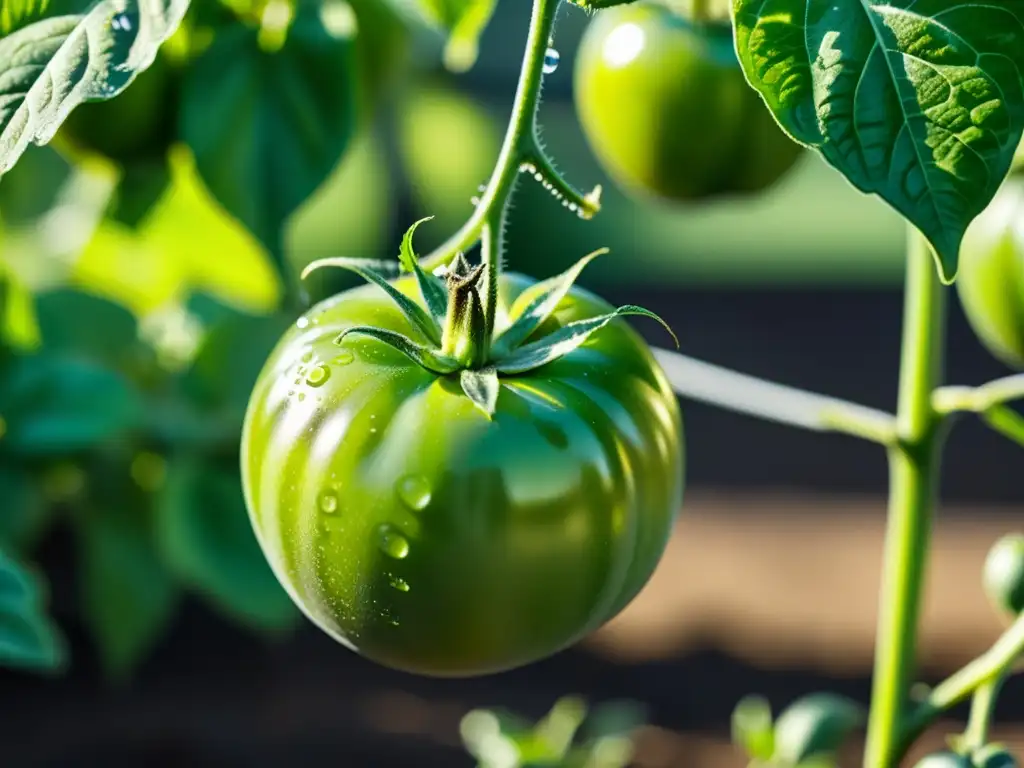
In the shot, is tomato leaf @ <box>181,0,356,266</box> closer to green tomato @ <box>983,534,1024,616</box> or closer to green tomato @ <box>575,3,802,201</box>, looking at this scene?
green tomato @ <box>575,3,802,201</box>

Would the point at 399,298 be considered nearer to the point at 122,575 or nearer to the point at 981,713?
the point at 981,713

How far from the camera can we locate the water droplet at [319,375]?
0.51 meters

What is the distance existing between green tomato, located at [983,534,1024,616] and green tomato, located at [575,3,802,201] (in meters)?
0.30

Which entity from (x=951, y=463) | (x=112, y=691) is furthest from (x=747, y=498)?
(x=112, y=691)

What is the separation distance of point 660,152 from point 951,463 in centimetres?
315

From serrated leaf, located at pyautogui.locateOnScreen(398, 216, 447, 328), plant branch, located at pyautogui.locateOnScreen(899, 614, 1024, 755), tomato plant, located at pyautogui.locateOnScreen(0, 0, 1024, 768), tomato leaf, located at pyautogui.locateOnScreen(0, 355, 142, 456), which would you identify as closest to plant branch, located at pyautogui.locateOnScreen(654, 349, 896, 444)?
tomato plant, located at pyautogui.locateOnScreen(0, 0, 1024, 768)

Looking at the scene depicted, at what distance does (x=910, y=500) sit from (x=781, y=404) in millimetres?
86

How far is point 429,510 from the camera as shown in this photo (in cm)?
49

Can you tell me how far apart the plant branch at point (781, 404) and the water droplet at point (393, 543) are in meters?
0.26

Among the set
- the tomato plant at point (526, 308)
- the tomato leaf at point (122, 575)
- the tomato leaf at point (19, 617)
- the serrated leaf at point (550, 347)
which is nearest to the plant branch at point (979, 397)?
the tomato plant at point (526, 308)

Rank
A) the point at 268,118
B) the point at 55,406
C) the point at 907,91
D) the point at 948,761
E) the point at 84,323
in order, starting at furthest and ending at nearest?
the point at 84,323, the point at 55,406, the point at 268,118, the point at 948,761, the point at 907,91

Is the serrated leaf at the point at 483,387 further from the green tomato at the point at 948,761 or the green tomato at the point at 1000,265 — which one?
the green tomato at the point at 1000,265

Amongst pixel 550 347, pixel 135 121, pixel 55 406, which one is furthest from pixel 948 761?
pixel 55 406

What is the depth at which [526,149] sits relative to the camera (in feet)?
1.65
